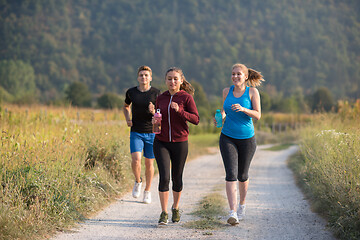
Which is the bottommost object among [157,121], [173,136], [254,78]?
[173,136]

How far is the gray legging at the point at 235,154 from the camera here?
6.09 metres

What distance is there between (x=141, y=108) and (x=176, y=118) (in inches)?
60.2

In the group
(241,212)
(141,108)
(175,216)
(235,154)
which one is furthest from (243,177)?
(141,108)

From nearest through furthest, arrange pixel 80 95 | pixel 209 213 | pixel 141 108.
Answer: pixel 209 213
pixel 141 108
pixel 80 95

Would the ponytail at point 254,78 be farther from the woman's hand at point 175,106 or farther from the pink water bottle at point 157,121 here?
the pink water bottle at point 157,121

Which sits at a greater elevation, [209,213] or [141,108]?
[141,108]

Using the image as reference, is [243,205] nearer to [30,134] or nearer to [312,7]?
[30,134]

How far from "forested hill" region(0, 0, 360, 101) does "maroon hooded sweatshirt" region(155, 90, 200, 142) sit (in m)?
92.6

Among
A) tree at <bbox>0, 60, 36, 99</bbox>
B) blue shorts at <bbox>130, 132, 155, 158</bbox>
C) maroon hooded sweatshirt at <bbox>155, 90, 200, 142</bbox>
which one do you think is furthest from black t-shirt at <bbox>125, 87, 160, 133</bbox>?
tree at <bbox>0, 60, 36, 99</bbox>

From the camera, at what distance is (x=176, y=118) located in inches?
239

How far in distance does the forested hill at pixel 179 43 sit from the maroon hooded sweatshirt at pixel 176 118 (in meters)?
92.6

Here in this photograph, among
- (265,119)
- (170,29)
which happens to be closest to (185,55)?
(170,29)

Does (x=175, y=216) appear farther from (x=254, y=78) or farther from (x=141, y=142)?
(x=254, y=78)

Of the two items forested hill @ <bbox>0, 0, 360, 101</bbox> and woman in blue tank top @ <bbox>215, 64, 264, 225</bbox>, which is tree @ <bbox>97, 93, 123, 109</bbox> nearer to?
woman in blue tank top @ <bbox>215, 64, 264, 225</bbox>
